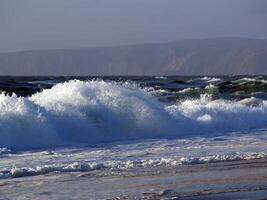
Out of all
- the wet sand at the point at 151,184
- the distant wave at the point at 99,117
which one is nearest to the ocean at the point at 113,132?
the distant wave at the point at 99,117

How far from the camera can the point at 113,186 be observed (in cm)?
1054

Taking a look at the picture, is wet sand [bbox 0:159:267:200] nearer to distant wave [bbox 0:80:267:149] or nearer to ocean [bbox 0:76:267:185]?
ocean [bbox 0:76:267:185]

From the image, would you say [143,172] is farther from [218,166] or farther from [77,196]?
[77,196]

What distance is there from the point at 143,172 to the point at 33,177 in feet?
5.63

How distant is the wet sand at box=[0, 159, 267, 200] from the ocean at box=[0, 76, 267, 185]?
2.19 ft

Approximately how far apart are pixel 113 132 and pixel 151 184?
9342 mm

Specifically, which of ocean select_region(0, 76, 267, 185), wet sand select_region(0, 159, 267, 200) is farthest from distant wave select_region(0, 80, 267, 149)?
wet sand select_region(0, 159, 267, 200)

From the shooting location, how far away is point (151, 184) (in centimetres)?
1065

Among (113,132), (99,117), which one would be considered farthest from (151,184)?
(99,117)

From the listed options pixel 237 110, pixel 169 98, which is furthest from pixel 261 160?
pixel 169 98

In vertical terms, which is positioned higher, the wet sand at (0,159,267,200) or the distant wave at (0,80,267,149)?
the distant wave at (0,80,267,149)

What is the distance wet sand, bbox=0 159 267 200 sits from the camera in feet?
32.1

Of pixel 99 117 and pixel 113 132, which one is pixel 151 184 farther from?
pixel 99 117

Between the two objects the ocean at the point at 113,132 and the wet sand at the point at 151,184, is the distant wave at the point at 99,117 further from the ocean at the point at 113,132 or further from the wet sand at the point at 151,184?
the wet sand at the point at 151,184
